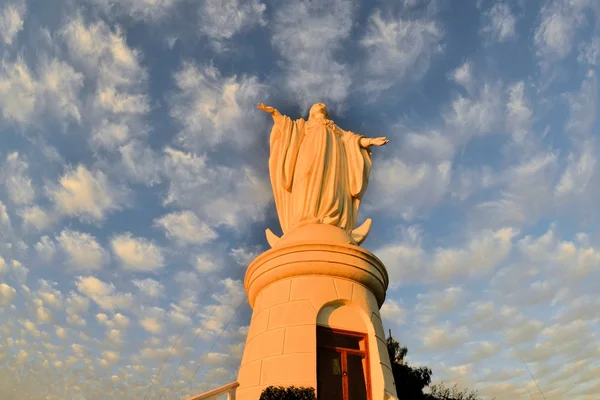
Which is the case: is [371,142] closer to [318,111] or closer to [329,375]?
[318,111]

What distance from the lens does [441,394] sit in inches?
992

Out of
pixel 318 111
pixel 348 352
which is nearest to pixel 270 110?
pixel 318 111

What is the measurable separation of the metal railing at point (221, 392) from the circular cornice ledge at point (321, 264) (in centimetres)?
205

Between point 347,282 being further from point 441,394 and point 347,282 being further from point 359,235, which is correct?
point 441,394

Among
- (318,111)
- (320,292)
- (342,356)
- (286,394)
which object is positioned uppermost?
(318,111)

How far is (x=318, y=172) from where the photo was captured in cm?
1062

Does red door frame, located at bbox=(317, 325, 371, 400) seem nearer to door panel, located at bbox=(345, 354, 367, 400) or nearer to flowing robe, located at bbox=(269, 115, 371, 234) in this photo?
door panel, located at bbox=(345, 354, 367, 400)

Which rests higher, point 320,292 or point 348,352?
point 320,292

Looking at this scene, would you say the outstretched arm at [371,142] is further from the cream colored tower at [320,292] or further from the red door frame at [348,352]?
the red door frame at [348,352]

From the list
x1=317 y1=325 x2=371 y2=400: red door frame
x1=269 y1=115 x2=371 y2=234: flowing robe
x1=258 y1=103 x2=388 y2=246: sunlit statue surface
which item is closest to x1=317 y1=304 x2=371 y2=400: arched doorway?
x1=317 y1=325 x2=371 y2=400: red door frame

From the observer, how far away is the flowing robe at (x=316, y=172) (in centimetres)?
1043

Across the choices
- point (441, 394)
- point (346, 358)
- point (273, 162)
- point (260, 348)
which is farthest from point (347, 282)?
point (441, 394)

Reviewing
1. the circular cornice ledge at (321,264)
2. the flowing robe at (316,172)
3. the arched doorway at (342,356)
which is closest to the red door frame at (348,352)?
the arched doorway at (342,356)

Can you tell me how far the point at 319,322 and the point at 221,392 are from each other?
2033mm
